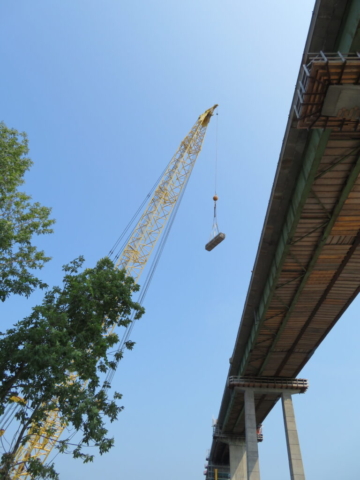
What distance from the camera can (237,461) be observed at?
46.1 meters

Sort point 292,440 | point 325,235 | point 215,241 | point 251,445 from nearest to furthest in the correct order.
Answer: point 325,235
point 251,445
point 292,440
point 215,241

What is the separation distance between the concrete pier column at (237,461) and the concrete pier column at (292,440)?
1880 centimetres

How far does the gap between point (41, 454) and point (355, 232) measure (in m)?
33.8

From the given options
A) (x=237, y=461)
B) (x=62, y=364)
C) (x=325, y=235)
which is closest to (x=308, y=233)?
(x=325, y=235)

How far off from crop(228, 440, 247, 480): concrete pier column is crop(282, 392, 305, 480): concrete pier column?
1880 cm

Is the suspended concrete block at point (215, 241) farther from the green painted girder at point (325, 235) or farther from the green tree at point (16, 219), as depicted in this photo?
the green tree at point (16, 219)

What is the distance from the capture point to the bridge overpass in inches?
465

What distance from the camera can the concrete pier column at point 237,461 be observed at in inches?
1783

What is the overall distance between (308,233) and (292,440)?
799 inches

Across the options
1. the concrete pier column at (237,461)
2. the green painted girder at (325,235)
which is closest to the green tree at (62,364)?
the green painted girder at (325,235)

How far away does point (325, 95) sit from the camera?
11.8 meters

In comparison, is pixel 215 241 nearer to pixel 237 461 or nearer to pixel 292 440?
pixel 292 440

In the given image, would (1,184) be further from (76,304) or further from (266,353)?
(266,353)

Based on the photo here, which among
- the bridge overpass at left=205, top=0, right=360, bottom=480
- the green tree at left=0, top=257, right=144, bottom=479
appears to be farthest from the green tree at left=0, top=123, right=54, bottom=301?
the bridge overpass at left=205, top=0, right=360, bottom=480
